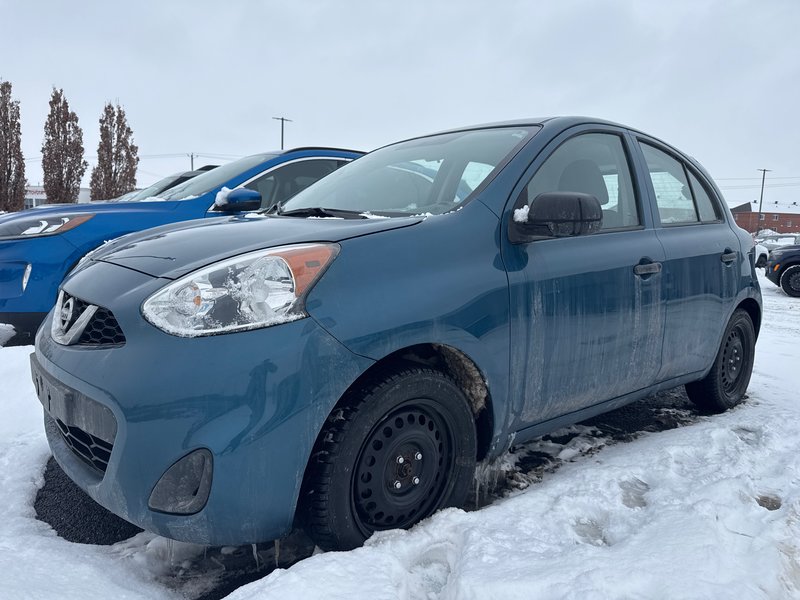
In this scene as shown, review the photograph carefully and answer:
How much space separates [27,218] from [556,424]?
398 cm

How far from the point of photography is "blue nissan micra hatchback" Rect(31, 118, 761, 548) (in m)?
Answer: 1.74

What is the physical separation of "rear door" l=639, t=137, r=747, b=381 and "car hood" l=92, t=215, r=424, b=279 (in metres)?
1.62

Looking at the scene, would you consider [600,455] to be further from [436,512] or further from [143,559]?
[143,559]

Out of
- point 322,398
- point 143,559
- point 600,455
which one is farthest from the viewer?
point 600,455

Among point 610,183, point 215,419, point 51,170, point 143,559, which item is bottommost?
point 143,559

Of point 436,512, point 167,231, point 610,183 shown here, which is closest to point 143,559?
point 436,512

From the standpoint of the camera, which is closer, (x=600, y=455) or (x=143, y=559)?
(x=143, y=559)

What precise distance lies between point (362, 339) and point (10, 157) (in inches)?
1092

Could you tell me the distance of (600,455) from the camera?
3021 mm

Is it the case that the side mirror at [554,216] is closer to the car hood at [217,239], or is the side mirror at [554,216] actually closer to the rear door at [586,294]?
the rear door at [586,294]

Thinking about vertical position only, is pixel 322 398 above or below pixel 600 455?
above

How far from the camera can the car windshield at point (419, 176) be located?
2562 mm

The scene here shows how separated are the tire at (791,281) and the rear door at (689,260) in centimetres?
976

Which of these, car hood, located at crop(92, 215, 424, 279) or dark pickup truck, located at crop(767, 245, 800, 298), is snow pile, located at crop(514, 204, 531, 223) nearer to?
car hood, located at crop(92, 215, 424, 279)
